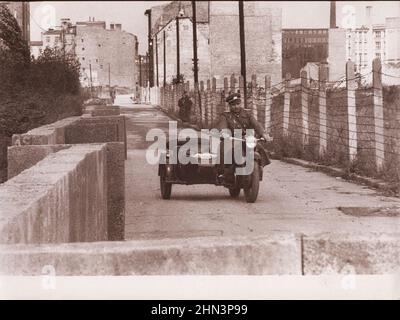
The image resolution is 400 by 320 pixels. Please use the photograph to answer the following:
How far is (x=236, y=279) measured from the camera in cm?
295

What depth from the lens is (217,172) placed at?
10.7 metres

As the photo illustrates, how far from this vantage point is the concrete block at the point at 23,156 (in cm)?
636

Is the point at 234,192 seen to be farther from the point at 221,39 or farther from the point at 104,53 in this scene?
the point at 221,39

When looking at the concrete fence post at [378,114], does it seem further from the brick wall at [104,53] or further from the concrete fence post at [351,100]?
the brick wall at [104,53]

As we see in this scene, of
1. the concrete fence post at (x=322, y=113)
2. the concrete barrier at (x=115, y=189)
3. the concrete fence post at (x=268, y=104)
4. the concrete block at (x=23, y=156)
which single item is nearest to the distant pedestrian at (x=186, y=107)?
the concrete fence post at (x=268, y=104)

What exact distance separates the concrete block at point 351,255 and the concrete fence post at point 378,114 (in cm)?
989

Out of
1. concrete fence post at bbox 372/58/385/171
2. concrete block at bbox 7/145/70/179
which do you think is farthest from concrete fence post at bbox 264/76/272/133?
concrete block at bbox 7/145/70/179

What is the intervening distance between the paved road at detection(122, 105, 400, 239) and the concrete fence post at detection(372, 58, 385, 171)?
2.29 feet

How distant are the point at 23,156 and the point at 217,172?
14.8ft
